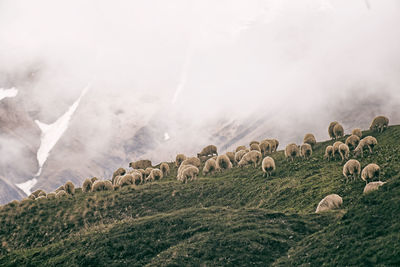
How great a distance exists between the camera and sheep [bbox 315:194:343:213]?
110 ft

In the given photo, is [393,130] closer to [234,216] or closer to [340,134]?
[340,134]

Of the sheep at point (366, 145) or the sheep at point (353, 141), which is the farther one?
the sheep at point (353, 141)

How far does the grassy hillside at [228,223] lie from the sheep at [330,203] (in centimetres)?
64

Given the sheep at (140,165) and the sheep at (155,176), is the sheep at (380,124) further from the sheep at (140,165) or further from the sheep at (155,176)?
the sheep at (140,165)

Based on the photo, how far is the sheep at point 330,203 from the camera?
3350 cm

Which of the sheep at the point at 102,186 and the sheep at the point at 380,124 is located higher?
the sheep at the point at 102,186

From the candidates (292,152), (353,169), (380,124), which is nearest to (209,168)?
(292,152)

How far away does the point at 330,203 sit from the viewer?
33.7m

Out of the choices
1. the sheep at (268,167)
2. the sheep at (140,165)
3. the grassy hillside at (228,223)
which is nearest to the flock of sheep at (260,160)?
the sheep at (268,167)

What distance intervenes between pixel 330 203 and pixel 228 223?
26.7ft

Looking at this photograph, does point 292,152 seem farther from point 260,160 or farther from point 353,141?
point 353,141

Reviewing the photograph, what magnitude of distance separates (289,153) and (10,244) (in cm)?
3156

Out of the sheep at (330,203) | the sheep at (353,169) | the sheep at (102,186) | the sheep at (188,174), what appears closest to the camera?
the sheep at (330,203)

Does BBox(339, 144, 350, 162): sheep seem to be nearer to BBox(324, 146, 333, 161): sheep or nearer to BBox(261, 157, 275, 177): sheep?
BBox(324, 146, 333, 161): sheep
